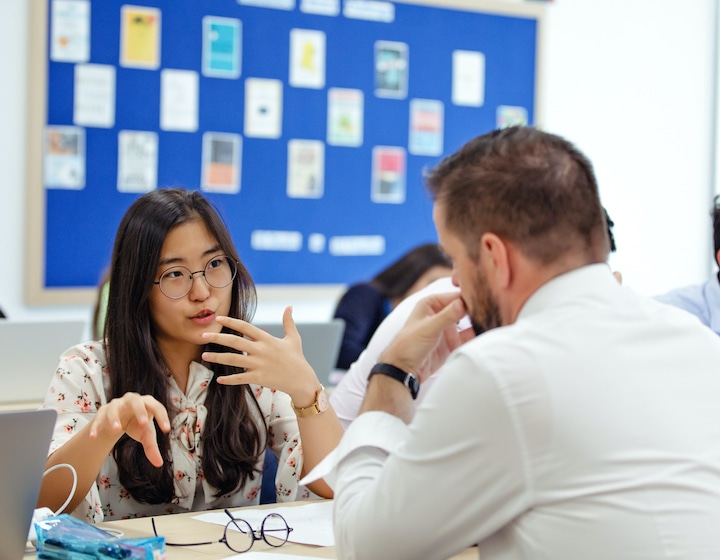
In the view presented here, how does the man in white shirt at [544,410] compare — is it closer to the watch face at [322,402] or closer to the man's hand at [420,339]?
the man's hand at [420,339]

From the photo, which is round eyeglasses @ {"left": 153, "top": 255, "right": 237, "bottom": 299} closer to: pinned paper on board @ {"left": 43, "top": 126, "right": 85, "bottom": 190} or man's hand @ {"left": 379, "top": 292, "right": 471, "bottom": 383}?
man's hand @ {"left": 379, "top": 292, "right": 471, "bottom": 383}

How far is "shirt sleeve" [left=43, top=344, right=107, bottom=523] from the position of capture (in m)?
1.80

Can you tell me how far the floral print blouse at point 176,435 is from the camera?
189 centimetres

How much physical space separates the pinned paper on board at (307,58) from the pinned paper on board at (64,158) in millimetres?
988

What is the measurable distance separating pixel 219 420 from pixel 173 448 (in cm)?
11

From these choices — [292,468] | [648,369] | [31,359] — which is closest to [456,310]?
[648,369]

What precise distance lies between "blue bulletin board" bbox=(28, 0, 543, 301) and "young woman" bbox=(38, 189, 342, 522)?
6.09ft

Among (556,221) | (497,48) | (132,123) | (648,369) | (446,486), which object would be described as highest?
(497,48)

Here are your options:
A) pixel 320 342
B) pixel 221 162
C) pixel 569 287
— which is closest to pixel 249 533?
pixel 569 287

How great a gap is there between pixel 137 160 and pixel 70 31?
0.57 metres

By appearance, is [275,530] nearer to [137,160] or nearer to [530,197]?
[530,197]

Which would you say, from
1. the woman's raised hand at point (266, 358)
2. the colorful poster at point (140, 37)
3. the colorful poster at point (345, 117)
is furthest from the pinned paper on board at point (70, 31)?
the woman's raised hand at point (266, 358)

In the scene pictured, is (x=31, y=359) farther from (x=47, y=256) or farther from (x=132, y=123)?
(x=132, y=123)

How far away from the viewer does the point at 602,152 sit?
4820 millimetres
